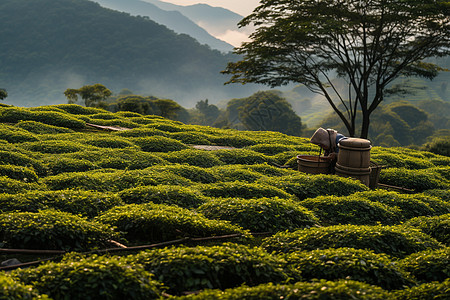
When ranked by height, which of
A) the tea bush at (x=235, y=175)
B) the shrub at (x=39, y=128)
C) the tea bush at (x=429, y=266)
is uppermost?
the shrub at (x=39, y=128)

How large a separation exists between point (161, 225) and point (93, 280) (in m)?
2.01

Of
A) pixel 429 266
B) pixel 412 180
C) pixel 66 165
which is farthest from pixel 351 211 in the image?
pixel 66 165

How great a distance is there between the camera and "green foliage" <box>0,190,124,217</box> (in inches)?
237

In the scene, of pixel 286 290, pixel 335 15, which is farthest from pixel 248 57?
pixel 286 290

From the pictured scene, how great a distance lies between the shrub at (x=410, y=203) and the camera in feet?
27.4

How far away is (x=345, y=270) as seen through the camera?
171 inches

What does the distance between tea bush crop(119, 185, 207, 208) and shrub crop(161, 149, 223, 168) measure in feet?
13.6

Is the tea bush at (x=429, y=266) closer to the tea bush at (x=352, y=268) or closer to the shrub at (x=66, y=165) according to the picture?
the tea bush at (x=352, y=268)

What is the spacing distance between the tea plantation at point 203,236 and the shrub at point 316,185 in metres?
0.03

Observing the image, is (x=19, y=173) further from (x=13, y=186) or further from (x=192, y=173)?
(x=192, y=173)

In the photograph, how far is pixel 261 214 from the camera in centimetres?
654

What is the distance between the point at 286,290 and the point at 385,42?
23.4 meters

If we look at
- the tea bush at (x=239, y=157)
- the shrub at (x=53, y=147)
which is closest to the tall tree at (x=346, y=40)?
the tea bush at (x=239, y=157)

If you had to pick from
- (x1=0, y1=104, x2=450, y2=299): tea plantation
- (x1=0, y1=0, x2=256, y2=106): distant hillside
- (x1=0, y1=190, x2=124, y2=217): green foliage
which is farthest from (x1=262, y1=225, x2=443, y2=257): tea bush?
(x1=0, y1=0, x2=256, y2=106): distant hillside
